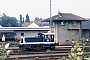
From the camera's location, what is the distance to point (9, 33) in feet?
149

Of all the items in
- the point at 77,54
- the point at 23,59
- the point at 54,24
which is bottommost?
the point at 23,59

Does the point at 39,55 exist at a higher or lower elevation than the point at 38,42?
lower

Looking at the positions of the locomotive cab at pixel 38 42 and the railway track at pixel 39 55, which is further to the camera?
the locomotive cab at pixel 38 42

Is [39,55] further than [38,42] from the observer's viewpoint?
No

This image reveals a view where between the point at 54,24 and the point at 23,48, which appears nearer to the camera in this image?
the point at 23,48

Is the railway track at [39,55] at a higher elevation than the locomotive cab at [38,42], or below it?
below

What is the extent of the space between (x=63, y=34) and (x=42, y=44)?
47.8ft

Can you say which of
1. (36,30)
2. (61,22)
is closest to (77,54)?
(61,22)

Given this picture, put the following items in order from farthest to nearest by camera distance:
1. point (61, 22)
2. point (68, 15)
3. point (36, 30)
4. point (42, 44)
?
point (36, 30) < point (68, 15) < point (61, 22) < point (42, 44)

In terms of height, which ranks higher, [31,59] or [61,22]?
[61,22]

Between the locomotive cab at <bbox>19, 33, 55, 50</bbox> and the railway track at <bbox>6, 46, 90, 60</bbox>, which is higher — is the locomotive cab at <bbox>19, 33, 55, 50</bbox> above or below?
above

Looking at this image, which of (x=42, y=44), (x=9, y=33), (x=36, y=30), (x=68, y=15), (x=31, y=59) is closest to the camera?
(x=31, y=59)

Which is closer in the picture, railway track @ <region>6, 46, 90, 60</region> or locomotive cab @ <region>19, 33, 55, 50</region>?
railway track @ <region>6, 46, 90, 60</region>

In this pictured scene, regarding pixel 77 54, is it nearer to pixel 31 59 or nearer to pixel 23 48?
pixel 31 59
